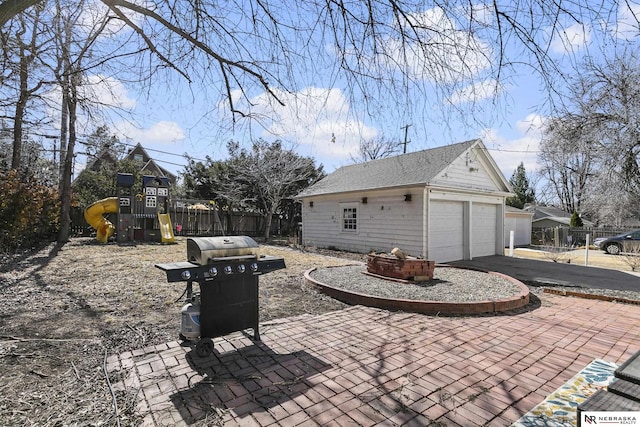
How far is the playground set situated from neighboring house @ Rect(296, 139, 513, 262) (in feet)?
24.3

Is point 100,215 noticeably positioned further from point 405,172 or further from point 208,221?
point 405,172

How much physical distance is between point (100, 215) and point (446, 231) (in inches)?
573

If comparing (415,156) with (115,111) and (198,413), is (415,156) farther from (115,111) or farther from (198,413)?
(198,413)

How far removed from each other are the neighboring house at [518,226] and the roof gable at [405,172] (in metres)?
7.15

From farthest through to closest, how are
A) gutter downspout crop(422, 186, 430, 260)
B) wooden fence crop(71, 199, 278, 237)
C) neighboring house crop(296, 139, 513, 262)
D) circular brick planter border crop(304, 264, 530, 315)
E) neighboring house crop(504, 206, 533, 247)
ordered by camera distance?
neighboring house crop(504, 206, 533, 247) < wooden fence crop(71, 199, 278, 237) < neighboring house crop(296, 139, 513, 262) < gutter downspout crop(422, 186, 430, 260) < circular brick planter border crop(304, 264, 530, 315)

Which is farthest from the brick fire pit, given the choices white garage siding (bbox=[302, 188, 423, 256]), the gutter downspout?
white garage siding (bbox=[302, 188, 423, 256])

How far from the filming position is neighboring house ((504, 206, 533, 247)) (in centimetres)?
1975

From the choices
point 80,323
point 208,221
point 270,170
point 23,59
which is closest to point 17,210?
point 23,59

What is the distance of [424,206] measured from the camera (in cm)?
1056

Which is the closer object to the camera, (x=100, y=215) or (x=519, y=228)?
(x=100, y=215)

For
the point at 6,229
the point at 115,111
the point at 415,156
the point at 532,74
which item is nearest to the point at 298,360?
the point at 532,74

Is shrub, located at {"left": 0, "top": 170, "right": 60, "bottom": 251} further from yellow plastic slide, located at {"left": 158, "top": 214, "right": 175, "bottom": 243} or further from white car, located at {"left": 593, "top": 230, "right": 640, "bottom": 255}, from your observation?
white car, located at {"left": 593, "top": 230, "right": 640, "bottom": 255}

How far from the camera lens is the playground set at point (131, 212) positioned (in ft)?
47.4

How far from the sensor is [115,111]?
13.1 feet
